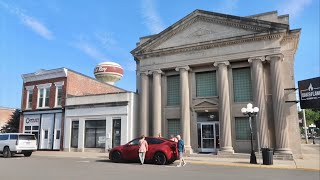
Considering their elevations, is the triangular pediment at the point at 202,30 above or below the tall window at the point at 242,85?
above

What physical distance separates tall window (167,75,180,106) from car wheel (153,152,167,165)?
9.69 meters

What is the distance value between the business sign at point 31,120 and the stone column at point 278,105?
24.0 m

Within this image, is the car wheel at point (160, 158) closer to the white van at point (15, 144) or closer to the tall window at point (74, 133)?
the white van at point (15, 144)

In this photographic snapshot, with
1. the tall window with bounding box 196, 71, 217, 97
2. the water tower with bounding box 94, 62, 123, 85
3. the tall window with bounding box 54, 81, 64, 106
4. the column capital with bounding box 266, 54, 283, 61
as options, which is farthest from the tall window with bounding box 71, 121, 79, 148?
the column capital with bounding box 266, 54, 283, 61

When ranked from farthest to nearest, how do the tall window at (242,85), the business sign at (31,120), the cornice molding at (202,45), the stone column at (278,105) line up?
the business sign at (31,120) → the tall window at (242,85) → the cornice molding at (202,45) → the stone column at (278,105)

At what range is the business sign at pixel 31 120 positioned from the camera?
104 feet

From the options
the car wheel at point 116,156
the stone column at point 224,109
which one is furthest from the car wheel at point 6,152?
the stone column at point 224,109

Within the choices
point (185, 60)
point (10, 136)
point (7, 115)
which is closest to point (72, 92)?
point (10, 136)

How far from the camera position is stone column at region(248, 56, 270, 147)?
21.6 m

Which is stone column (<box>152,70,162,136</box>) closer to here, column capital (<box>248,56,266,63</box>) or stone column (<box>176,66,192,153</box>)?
stone column (<box>176,66,192,153</box>)

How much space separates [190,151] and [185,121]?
2481 millimetres

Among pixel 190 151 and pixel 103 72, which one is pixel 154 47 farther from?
pixel 103 72

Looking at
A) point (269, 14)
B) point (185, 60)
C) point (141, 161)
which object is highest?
point (269, 14)

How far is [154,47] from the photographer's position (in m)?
27.2
